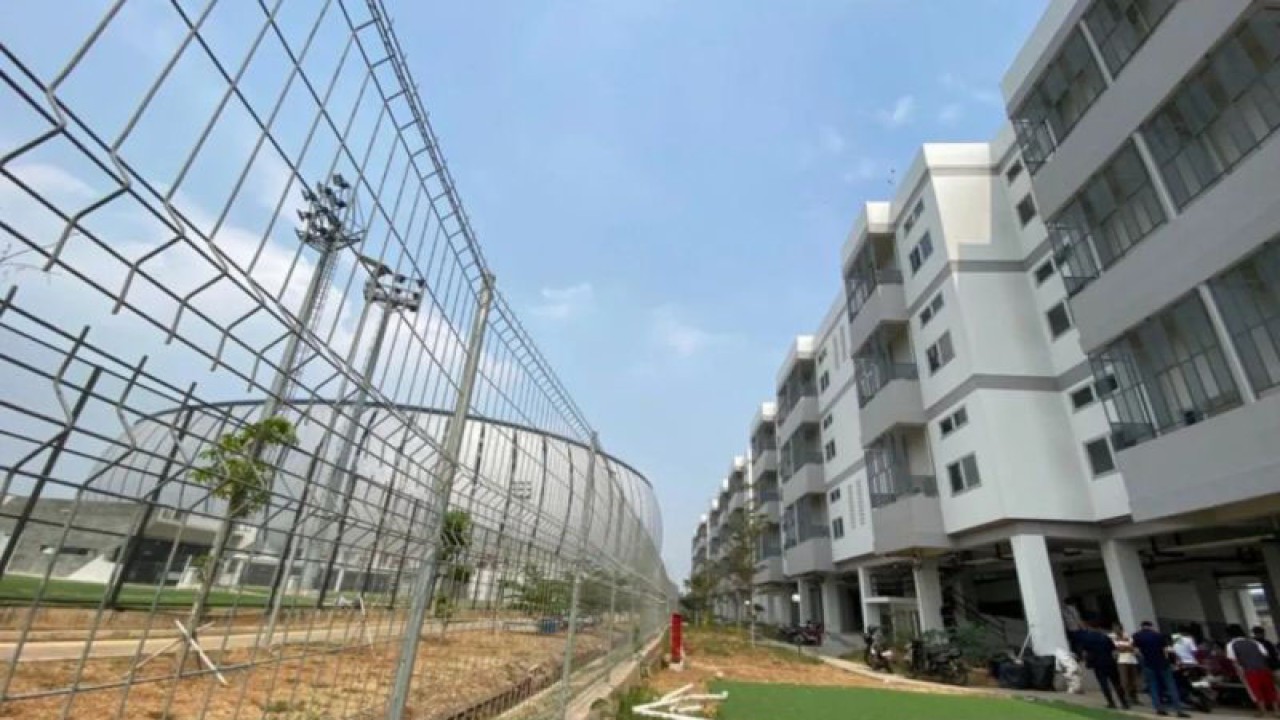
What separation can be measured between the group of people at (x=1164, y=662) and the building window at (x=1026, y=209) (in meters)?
10.3

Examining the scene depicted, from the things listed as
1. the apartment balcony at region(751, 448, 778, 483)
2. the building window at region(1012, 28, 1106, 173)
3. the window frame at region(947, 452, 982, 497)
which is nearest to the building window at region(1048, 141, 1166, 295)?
the building window at region(1012, 28, 1106, 173)

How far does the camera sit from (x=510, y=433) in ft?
12.3

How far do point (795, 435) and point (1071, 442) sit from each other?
16540 mm

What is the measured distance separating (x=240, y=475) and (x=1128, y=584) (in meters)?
17.0

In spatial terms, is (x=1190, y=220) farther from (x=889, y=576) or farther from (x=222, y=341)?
(x=889, y=576)

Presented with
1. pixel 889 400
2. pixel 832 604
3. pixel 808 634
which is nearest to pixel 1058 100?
pixel 889 400

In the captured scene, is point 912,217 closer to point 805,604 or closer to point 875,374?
point 875,374

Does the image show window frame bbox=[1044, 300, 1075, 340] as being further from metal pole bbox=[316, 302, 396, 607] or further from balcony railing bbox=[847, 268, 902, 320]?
metal pole bbox=[316, 302, 396, 607]

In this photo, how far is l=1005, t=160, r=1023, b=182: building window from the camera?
Result: 16578 millimetres

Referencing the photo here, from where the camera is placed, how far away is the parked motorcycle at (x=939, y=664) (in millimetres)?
A: 13891

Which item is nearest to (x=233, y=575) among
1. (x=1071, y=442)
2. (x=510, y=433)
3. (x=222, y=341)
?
(x=222, y=341)

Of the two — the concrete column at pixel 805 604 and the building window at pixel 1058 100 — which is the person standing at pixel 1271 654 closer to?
the building window at pixel 1058 100

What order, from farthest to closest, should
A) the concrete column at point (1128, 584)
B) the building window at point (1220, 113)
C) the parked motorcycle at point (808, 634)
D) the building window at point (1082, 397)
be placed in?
the parked motorcycle at point (808, 634) < the building window at point (1082, 397) < the concrete column at point (1128, 584) < the building window at point (1220, 113)

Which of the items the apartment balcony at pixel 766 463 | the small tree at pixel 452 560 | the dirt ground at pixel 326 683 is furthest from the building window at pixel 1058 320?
the apartment balcony at pixel 766 463
